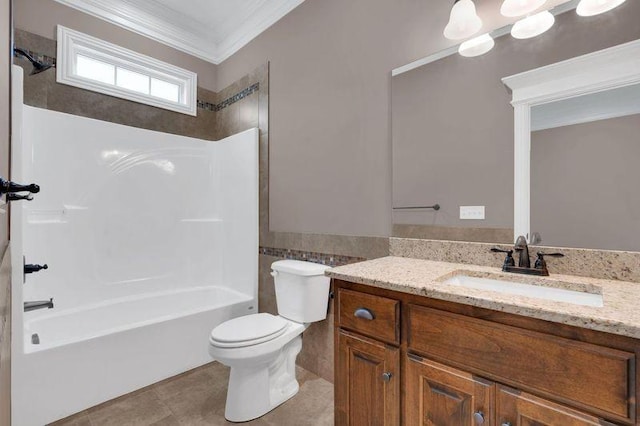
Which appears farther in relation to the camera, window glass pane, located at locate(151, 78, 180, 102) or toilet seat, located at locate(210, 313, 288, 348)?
window glass pane, located at locate(151, 78, 180, 102)

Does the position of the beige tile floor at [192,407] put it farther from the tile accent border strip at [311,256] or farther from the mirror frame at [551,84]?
the mirror frame at [551,84]

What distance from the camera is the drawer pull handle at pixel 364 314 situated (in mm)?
1187

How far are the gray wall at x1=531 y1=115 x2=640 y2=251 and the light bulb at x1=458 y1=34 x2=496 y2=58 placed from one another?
1.55 feet

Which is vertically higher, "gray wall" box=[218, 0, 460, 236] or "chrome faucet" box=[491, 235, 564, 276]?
"gray wall" box=[218, 0, 460, 236]

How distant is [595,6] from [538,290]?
112cm

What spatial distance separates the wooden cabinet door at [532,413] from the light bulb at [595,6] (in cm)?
141

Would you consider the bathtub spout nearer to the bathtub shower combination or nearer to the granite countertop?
the bathtub shower combination

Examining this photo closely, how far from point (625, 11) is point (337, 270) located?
1.46m

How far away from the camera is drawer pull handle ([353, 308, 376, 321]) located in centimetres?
119

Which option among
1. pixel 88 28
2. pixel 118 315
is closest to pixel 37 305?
pixel 118 315

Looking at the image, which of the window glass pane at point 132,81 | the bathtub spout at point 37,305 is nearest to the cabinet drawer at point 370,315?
the bathtub spout at point 37,305

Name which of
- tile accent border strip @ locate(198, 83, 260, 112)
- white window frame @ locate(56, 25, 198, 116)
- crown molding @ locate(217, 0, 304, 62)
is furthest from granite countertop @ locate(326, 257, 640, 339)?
white window frame @ locate(56, 25, 198, 116)

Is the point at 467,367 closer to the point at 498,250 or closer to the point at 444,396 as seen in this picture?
the point at 444,396

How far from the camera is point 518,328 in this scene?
865 mm
